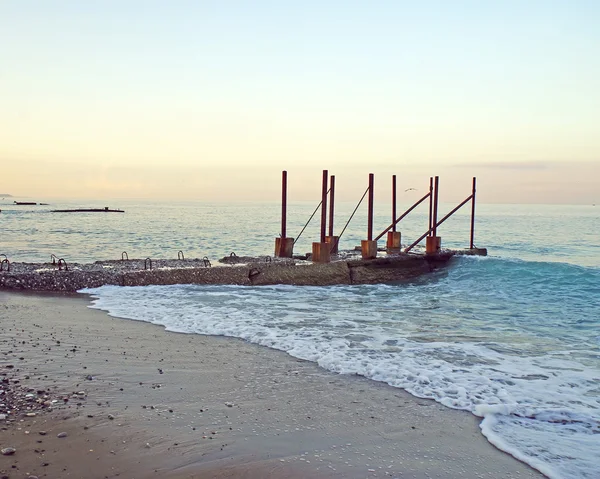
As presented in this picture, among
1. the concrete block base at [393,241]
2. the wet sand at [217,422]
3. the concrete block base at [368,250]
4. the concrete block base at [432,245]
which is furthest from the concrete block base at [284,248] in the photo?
the wet sand at [217,422]

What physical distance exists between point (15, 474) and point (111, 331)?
16.3 ft

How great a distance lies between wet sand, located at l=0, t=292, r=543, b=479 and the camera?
14.1 ft

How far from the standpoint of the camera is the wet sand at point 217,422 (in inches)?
169

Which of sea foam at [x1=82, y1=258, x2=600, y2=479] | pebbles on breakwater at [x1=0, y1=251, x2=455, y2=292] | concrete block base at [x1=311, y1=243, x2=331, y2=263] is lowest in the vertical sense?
sea foam at [x1=82, y1=258, x2=600, y2=479]

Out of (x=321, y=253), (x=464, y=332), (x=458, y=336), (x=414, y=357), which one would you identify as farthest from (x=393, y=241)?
(x=414, y=357)

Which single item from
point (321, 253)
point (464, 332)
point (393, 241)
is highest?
point (393, 241)

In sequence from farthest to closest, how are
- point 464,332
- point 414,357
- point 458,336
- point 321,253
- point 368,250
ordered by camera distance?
point 368,250, point 321,253, point 464,332, point 458,336, point 414,357

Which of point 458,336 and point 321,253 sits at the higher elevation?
point 321,253

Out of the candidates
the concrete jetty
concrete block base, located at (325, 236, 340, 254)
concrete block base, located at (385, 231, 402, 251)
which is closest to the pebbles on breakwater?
the concrete jetty

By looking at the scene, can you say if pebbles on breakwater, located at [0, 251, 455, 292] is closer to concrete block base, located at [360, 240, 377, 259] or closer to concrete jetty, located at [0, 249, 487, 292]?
concrete jetty, located at [0, 249, 487, 292]

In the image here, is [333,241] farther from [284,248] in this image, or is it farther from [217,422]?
[217,422]

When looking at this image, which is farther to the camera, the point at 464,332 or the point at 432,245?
the point at 432,245

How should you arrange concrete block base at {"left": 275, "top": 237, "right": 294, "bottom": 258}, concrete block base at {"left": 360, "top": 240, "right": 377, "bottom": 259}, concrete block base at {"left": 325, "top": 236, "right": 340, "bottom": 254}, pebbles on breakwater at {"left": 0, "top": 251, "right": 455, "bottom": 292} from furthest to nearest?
→ 1. concrete block base at {"left": 325, "top": 236, "right": 340, "bottom": 254}
2. concrete block base at {"left": 275, "top": 237, "right": 294, "bottom": 258}
3. concrete block base at {"left": 360, "top": 240, "right": 377, "bottom": 259}
4. pebbles on breakwater at {"left": 0, "top": 251, "right": 455, "bottom": 292}

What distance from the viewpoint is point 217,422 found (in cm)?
513
